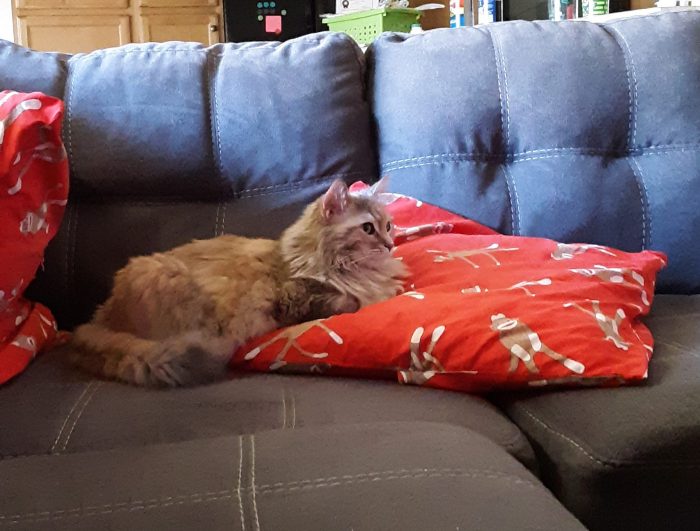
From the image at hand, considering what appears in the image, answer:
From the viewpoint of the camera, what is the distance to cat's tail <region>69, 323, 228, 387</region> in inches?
49.7

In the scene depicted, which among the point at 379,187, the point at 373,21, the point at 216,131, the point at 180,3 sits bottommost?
the point at 379,187

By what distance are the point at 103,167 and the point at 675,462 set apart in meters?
1.35

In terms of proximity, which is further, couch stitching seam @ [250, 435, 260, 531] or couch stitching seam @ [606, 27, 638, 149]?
couch stitching seam @ [606, 27, 638, 149]

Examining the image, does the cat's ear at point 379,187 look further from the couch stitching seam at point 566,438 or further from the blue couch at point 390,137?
the couch stitching seam at point 566,438


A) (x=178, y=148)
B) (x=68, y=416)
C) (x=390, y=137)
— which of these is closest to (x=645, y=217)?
(x=390, y=137)

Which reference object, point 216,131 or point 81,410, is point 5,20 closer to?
point 216,131

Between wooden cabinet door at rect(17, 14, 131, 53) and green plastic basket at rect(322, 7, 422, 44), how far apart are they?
66.9 inches

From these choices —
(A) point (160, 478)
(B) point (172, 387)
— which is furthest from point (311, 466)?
(B) point (172, 387)

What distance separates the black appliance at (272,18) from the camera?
155 inches

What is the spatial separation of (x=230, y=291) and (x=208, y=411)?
352mm

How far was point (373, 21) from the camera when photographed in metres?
3.19

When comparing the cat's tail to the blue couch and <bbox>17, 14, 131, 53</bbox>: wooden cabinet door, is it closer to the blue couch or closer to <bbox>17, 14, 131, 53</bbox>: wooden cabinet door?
the blue couch

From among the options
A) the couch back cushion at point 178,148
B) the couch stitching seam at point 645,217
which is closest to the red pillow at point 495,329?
the couch stitching seam at point 645,217

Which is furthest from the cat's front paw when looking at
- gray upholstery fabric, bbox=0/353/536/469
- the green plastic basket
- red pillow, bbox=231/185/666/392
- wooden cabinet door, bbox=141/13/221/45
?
wooden cabinet door, bbox=141/13/221/45
